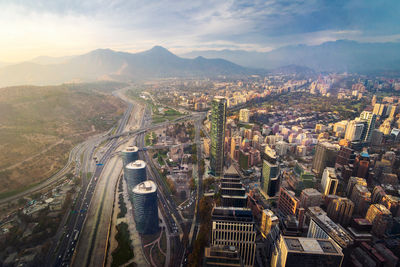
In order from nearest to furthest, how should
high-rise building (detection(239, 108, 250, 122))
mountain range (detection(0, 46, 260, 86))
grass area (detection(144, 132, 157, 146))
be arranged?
1. grass area (detection(144, 132, 157, 146))
2. high-rise building (detection(239, 108, 250, 122))
3. mountain range (detection(0, 46, 260, 86))

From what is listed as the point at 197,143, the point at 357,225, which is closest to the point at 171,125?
the point at 197,143

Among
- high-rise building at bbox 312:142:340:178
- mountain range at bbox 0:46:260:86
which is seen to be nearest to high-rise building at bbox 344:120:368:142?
high-rise building at bbox 312:142:340:178

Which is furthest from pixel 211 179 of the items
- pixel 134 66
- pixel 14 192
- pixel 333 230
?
pixel 134 66

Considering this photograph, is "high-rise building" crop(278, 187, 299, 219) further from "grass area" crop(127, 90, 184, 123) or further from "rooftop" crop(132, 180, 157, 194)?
"grass area" crop(127, 90, 184, 123)

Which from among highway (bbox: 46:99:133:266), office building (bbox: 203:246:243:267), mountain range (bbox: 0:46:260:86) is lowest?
highway (bbox: 46:99:133:266)

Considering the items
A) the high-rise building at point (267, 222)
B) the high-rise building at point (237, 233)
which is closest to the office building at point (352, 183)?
the high-rise building at point (267, 222)

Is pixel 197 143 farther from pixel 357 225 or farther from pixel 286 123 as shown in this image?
pixel 357 225
